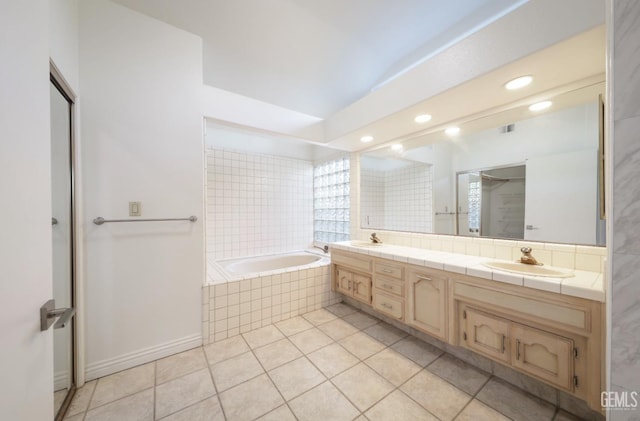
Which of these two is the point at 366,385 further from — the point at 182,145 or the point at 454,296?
the point at 182,145

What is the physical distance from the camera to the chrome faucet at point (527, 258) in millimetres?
1516

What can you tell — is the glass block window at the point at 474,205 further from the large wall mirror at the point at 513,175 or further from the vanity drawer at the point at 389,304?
the vanity drawer at the point at 389,304

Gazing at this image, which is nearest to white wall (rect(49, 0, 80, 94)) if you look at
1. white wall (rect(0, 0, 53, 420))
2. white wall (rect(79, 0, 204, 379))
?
white wall (rect(79, 0, 204, 379))

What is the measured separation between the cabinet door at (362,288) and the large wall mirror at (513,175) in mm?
753

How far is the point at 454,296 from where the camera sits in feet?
5.05

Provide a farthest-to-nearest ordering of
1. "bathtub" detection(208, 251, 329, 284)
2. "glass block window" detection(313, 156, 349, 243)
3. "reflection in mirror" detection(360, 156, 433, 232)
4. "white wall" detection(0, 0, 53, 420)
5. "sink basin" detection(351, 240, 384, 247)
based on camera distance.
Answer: "glass block window" detection(313, 156, 349, 243) → "bathtub" detection(208, 251, 329, 284) → "sink basin" detection(351, 240, 384, 247) → "reflection in mirror" detection(360, 156, 433, 232) → "white wall" detection(0, 0, 53, 420)

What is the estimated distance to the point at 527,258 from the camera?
60.3 inches

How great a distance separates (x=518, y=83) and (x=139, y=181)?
2633mm

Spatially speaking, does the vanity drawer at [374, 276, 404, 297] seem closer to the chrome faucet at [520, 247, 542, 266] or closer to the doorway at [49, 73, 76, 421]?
the chrome faucet at [520, 247, 542, 266]

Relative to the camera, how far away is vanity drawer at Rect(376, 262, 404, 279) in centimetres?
191

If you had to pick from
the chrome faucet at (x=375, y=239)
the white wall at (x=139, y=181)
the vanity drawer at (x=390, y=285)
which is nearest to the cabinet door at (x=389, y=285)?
the vanity drawer at (x=390, y=285)

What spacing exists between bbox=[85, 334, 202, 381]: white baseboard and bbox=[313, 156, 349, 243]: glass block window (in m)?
2.12

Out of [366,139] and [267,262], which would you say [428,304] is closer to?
[366,139]

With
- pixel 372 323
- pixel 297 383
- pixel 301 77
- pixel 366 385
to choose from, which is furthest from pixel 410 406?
pixel 301 77
